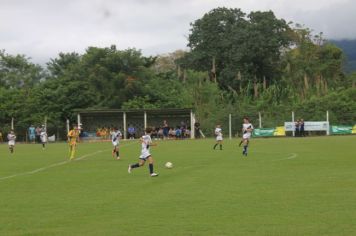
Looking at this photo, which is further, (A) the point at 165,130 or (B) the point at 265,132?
(B) the point at 265,132

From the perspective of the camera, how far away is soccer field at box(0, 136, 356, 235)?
9.75 metres

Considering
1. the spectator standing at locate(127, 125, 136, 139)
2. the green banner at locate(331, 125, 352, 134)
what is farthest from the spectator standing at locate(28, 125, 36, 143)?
the green banner at locate(331, 125, 352, 134)

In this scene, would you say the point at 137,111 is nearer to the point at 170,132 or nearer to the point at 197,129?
the point at 170,132

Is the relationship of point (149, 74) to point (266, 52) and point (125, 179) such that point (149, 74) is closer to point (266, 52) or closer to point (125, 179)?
point (266, 52)

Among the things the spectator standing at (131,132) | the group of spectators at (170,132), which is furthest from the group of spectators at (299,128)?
the spectator standing at (131,132)

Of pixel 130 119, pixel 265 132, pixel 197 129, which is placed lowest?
pixel 265 132

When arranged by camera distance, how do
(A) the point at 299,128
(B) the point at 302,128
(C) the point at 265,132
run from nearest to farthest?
(A) the point at 299,128 < (B) the point at 302,128 < (C) the point at 265,132

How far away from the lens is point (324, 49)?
80.6m

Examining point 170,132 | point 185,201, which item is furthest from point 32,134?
point 185,201

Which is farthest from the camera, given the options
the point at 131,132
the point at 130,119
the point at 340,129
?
the point at 130,119

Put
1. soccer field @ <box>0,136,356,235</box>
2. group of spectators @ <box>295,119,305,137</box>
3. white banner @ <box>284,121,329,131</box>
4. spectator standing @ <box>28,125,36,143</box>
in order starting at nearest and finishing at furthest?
soccer field @ <box>0,136,356,235</box>
group of spectators @ <box>295,119,305,137</box>
spectator standing @ <box>28,125,36,143</box>
white banner @ <box>284,121,329,131</box>

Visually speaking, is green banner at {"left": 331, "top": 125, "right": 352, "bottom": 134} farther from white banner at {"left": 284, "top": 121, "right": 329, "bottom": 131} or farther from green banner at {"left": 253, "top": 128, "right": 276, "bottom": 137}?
green banner at {"left": 253, "top": 128, "right": 276, "bottom": 137}

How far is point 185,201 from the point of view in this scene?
12844 mm

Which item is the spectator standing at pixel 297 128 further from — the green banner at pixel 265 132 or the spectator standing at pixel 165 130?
the spectator standing at pixel 165 130
